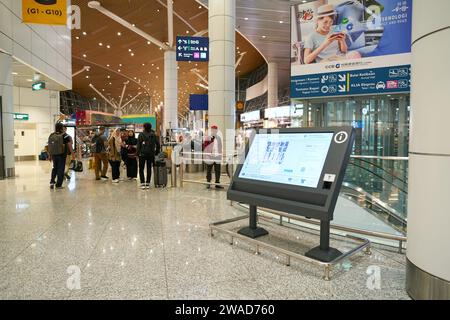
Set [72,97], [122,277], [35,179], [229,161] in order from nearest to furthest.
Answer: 1. [122,277]
2. [229,161]
3. [35,179]
4. [72,97]

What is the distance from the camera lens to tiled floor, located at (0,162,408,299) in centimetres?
262

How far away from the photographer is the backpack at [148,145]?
788cm

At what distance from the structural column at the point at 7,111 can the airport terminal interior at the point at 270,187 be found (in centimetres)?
5

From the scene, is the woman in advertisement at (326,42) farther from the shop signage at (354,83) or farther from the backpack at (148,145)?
the backpack at (148,145)

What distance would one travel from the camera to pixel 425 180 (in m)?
2.30

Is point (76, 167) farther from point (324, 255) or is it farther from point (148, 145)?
point (324, 255)

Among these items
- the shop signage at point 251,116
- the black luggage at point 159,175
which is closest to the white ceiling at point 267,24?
the shop signage at point 251,116

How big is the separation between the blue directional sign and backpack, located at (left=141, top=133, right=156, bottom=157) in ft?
12.7

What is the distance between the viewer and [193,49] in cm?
1049

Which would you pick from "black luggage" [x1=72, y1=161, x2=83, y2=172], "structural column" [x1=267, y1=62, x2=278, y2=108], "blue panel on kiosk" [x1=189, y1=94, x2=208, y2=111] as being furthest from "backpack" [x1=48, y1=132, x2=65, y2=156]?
"structural column" [x1=267, y1=62, x2=278, y2=108]

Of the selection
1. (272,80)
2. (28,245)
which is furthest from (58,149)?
(272,80)

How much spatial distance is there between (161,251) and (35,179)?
26.4 feet
